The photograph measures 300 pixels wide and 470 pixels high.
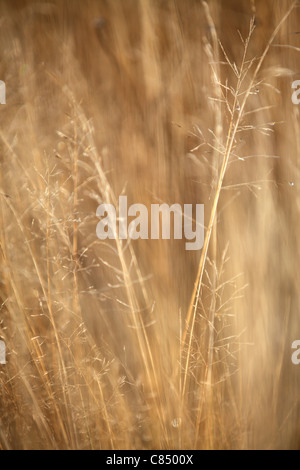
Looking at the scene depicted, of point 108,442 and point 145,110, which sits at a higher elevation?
point 145,110

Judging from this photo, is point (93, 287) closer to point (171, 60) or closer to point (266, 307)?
point (266, 307)

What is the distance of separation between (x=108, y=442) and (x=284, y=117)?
76 cm

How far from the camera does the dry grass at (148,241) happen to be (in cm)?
81

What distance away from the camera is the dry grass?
0.81 meters

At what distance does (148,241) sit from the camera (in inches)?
33.2

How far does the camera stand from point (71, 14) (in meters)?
0.82

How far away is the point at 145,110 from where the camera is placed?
0.83m

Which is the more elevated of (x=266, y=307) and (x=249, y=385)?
(x=266, y=307)

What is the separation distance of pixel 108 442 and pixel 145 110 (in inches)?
27.1

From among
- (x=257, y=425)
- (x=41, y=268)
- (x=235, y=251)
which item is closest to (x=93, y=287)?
(x=41, y=268)
